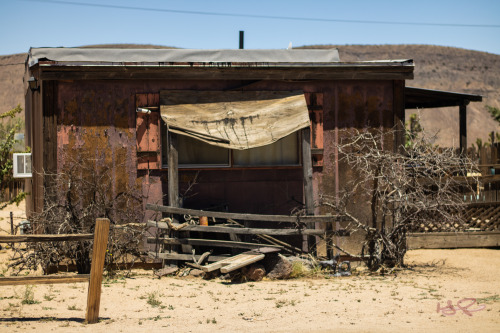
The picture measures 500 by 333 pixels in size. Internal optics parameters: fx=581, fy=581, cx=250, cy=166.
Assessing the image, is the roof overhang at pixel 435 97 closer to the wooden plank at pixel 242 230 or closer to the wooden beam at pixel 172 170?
the wooden plank at pixel 242 230

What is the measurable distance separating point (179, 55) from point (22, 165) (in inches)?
153

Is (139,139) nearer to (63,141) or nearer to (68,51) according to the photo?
(63,141)

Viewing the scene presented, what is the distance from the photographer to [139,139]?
988 centimetres

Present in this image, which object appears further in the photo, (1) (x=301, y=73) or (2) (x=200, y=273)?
(1) (x=301, y=73)

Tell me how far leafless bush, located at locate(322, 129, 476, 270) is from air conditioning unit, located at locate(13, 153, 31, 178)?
5.86m

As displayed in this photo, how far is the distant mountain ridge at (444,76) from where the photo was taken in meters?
61.8

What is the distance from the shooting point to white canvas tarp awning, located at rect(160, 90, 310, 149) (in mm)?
9508

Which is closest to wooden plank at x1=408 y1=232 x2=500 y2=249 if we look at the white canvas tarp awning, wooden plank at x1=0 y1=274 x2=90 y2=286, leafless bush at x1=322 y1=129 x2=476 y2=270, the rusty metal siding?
leafless bush at x1=322 y1=129 x2=476 y2=270

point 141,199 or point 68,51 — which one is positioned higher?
point 68,51

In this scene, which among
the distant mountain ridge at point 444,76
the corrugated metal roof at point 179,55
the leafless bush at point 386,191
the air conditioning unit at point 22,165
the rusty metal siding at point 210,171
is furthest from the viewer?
the distant mountain ridge at point 444,76

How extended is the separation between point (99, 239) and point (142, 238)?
362 cm

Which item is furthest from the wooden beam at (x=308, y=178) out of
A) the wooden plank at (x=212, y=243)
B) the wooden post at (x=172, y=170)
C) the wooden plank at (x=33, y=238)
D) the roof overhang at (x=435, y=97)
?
the wooden plank at (x=33, y=238)

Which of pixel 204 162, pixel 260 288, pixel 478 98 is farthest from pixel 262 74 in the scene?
pixel 478 98

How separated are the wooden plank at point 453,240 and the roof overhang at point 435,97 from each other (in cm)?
273
